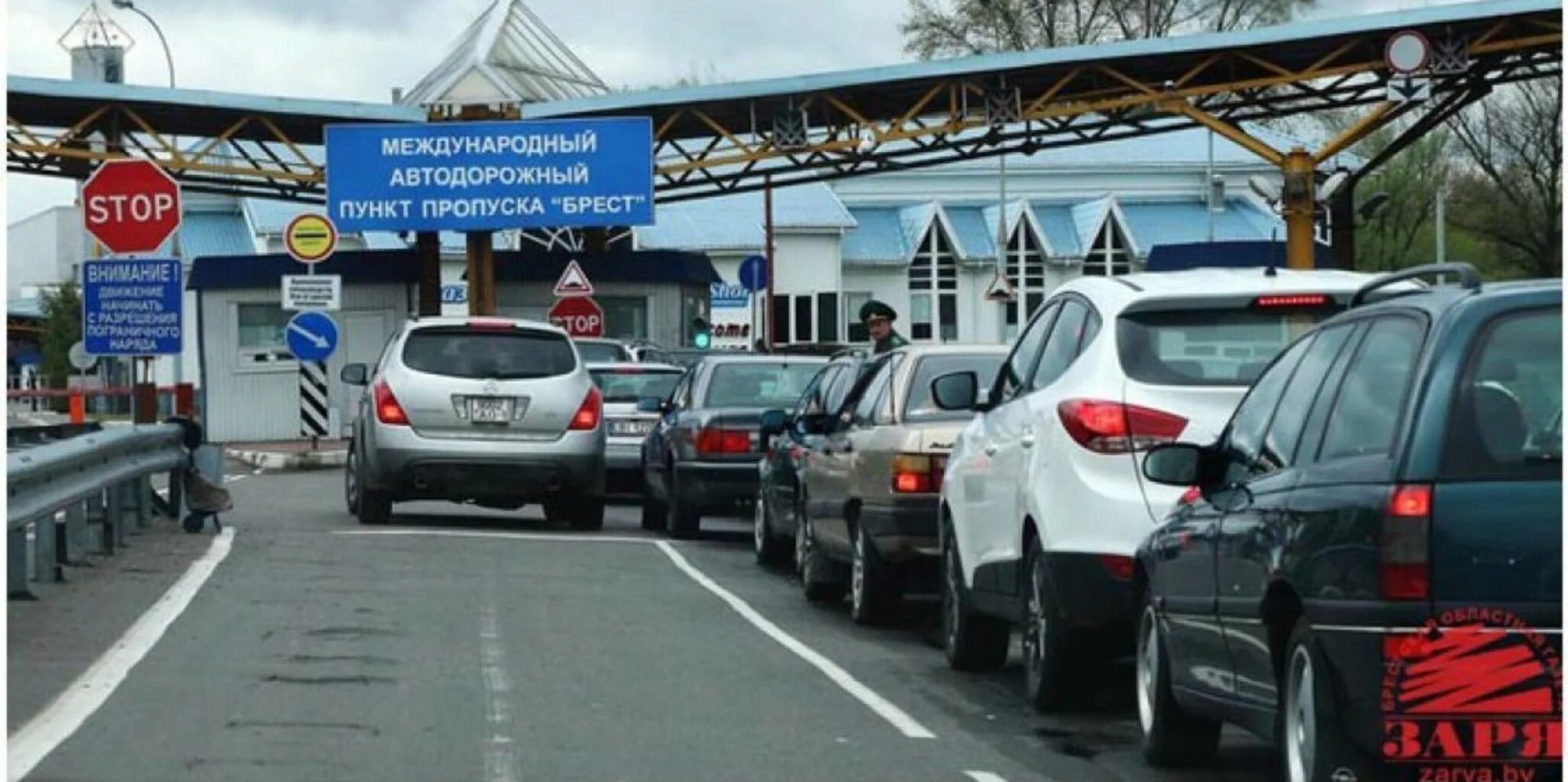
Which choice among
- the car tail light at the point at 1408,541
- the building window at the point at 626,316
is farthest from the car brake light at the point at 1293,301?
the building window at the point at 626,316

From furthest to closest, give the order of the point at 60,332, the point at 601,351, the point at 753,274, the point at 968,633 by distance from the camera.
Answer: the point at 60,332, the point at 753,274, the point at 601,351, the point at 968,633

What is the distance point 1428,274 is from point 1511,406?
182 cm

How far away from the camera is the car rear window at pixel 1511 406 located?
24.3ft

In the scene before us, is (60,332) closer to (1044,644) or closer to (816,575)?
(816,575)

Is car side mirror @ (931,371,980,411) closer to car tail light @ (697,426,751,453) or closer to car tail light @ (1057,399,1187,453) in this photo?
car tail light @ (1057,399,1187,453)

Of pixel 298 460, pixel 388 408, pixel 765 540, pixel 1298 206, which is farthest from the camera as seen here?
pixel 298 460

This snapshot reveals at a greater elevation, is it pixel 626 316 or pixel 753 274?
pixel 753 274

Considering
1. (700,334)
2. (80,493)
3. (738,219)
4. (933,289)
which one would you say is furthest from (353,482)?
(933,289)

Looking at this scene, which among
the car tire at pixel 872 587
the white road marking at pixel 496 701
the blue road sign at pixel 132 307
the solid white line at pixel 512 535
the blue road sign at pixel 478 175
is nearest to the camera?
the white road marking at pixel 496 701

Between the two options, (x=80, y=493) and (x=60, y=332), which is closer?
(x=80, y=493)

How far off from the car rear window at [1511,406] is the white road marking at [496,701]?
3551 millimetres

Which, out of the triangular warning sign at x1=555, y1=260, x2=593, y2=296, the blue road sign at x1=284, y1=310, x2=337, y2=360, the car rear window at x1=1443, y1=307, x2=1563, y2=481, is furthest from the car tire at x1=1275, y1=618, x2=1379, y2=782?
the triangular warning sign at x1=555, y1=260, x2=593, y2=296

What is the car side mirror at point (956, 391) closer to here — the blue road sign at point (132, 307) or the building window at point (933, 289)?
the blue road sign at point (132, 307)

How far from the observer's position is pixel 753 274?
48.7 metres
